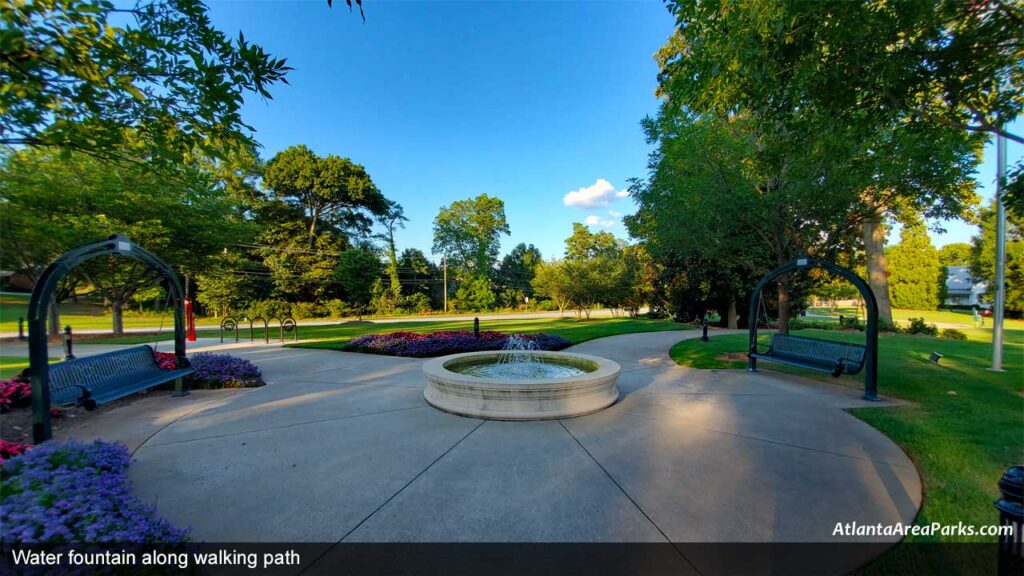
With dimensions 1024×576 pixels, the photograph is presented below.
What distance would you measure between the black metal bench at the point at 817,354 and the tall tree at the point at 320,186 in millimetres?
34132

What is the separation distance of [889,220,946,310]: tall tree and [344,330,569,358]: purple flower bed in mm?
45995

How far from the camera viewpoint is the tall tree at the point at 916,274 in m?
38.4

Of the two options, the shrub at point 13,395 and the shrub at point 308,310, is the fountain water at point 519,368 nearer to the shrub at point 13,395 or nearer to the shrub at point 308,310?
the shrub at point 13,395

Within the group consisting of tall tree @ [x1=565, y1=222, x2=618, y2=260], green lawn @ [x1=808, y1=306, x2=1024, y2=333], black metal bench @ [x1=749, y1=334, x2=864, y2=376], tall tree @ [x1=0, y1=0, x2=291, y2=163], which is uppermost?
tall tree @ [x1=565, y1=222, x2=618, y2=260]

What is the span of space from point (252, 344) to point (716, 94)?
15449 millimetres

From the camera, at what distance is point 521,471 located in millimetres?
3812

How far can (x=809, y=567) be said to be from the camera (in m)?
2.51

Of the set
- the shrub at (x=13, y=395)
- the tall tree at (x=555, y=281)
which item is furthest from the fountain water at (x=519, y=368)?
the tall tree at (x=555, y=281)

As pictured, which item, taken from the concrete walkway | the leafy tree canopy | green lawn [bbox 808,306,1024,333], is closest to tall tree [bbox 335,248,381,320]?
the concrete walkway

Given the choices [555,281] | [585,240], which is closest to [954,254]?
[585,240]

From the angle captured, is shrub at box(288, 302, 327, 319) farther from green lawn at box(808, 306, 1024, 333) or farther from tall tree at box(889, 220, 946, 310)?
tall tree at box(889, 220, 946, 310)

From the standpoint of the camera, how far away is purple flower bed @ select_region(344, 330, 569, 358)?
1112 centimetres

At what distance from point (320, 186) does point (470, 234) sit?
1838 centimetres

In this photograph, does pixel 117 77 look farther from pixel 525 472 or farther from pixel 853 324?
Answer: pixel 853 324
